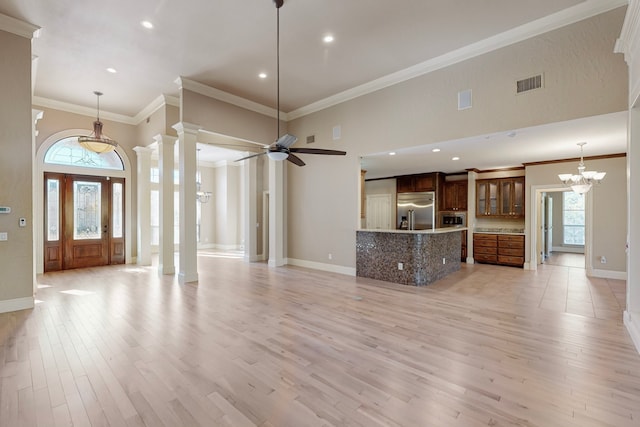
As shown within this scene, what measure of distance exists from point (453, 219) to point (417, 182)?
5.41ft

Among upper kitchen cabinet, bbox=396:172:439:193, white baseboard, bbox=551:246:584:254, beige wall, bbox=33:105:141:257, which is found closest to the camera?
beige wall, bbox=33:105:141:257

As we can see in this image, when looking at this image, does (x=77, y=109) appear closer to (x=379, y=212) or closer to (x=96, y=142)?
(x=96, y=142)

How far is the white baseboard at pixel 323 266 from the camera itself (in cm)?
639

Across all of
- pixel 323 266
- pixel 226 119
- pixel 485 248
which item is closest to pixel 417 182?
pixel 485 248

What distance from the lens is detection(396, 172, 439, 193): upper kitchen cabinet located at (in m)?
9.28

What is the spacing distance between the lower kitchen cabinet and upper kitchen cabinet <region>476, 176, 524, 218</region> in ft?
2.38

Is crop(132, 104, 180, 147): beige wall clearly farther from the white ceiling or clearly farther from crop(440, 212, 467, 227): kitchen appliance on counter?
crop(440, 212, 467, 227): kitchen appliance on counter

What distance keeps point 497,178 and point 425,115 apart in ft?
15.7

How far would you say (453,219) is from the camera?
9.39m

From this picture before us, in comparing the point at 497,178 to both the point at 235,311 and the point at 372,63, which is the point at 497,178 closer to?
the point at 372,63

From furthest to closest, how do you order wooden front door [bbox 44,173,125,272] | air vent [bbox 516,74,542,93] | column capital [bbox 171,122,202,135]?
wooden front door [bbox 44,173,125,272], column capital [bbox 171,122,202,135], air vent [bbox 516,74,542,93]

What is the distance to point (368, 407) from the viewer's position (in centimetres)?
201

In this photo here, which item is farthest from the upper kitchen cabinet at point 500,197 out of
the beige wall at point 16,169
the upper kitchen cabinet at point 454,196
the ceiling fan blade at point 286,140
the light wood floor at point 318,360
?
the beige wall at point 16,169

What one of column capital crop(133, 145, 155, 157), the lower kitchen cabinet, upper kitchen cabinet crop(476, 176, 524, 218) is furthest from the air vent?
column capital crop(133, 145, 155, 157)
